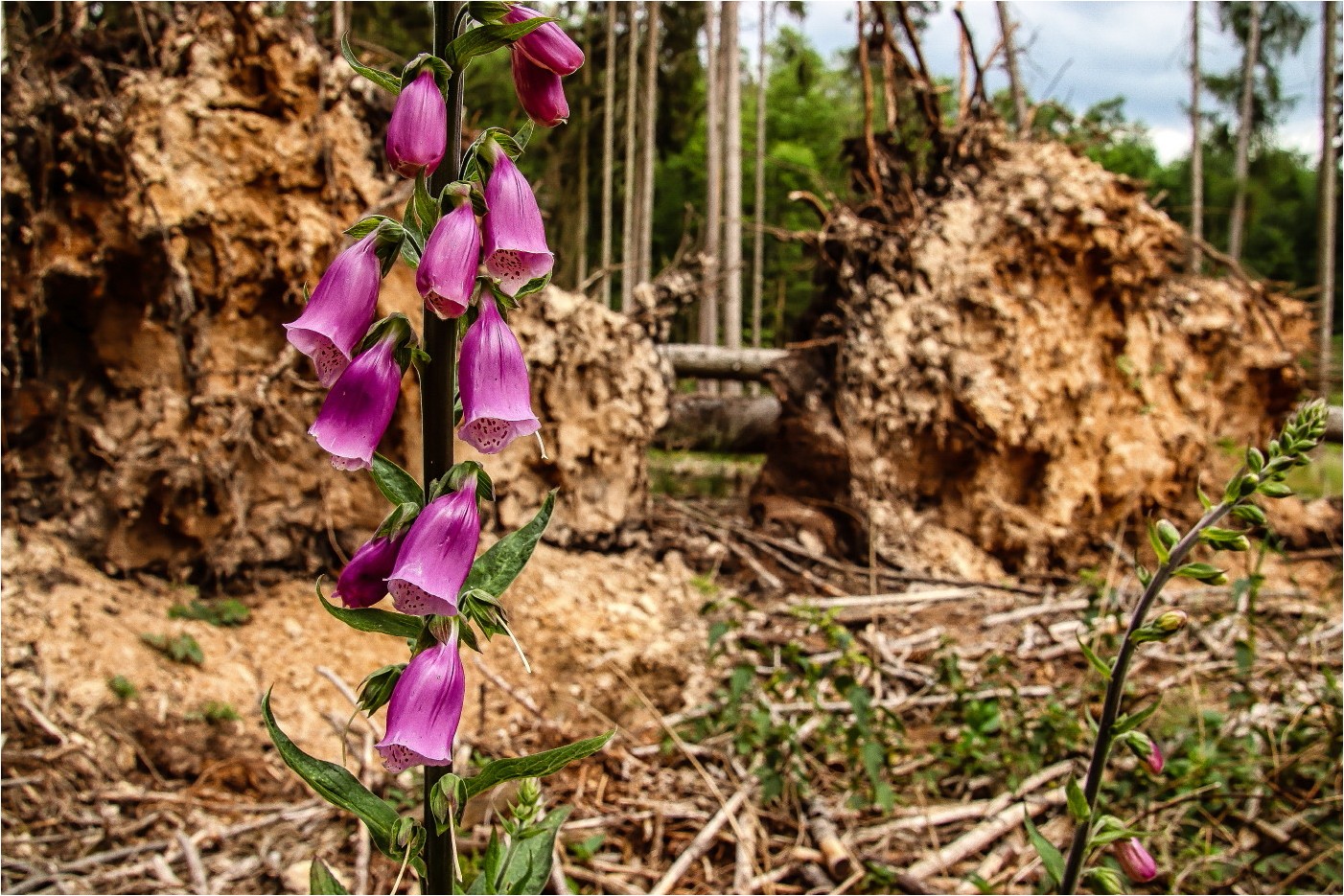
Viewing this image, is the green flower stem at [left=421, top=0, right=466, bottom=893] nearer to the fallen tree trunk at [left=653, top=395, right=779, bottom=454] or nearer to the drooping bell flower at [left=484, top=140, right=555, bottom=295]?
the drooping bell flower at [left=484, top=140, right=555, bottom=295]

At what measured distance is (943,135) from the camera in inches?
241

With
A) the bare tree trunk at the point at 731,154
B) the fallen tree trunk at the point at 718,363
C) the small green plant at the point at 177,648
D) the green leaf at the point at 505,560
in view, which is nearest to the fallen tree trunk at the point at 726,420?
the fallen tree trunk at the point at 718,363

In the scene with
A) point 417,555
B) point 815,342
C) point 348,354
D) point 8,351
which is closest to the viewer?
point 417,555

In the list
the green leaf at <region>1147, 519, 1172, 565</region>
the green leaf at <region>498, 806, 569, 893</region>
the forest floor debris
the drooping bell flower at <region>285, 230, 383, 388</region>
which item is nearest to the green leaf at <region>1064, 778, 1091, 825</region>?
the green leaf at <region>1147, 519, 1172, 565</region>

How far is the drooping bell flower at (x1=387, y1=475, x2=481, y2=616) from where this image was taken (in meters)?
1.06

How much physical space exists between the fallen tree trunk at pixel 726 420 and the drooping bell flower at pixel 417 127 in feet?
22.0

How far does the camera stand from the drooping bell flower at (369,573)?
1119 millimetres

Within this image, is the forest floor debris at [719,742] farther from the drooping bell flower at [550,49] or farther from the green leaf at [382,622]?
the drooping bell flower at [550,49]

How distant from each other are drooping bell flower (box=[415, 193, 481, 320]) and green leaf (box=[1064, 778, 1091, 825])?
4.36 feet

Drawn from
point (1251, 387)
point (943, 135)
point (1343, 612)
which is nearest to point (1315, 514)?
point (1251, 387)

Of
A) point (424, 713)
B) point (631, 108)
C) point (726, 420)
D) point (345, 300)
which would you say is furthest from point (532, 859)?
point (631, 108)

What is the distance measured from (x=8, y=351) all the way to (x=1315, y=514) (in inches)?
331

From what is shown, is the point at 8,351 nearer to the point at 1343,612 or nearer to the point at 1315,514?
the point at 1343,612

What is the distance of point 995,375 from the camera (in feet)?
18.4
